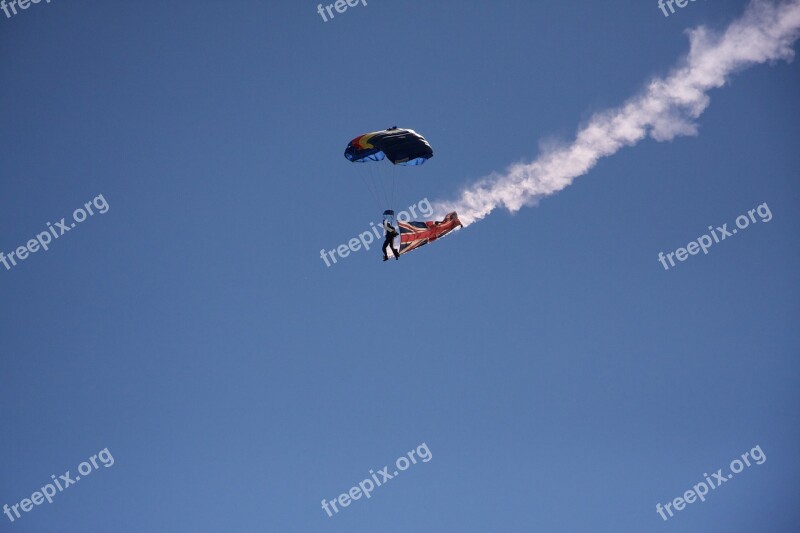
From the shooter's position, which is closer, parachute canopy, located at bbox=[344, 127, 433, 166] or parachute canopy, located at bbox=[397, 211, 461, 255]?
parachute canopy, located at bbox=[344, 127, 433, 166]

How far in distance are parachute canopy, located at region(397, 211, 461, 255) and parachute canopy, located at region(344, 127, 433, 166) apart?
13.0ft

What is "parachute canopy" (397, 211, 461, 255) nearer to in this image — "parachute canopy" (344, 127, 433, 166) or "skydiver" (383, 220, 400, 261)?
"skydiver" (383, 220, 400, 261)

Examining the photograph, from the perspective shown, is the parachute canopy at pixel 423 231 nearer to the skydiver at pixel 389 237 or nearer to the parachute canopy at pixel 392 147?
the skydiver at pixel 389 237

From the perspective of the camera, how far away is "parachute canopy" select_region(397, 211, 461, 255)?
37706 millimetres

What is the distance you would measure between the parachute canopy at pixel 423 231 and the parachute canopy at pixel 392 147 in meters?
3.96

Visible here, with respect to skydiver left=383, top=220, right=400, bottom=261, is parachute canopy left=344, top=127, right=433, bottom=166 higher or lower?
higher

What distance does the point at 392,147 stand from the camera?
35812 millimetres

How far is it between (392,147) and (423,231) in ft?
21.4

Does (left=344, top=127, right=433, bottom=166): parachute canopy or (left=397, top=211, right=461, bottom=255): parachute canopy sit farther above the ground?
(left=344, top=127, right=433, bottom=166): parachute canopy

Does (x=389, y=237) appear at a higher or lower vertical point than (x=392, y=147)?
lower

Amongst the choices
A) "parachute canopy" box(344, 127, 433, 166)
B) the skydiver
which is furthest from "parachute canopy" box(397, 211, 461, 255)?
"parachute canopy" box(344, 127, 433, 166)

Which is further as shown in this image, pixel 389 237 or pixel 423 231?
pixel 423 231

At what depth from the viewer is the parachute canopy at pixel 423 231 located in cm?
3771

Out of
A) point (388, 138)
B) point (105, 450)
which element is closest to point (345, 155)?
point (388, 138)
